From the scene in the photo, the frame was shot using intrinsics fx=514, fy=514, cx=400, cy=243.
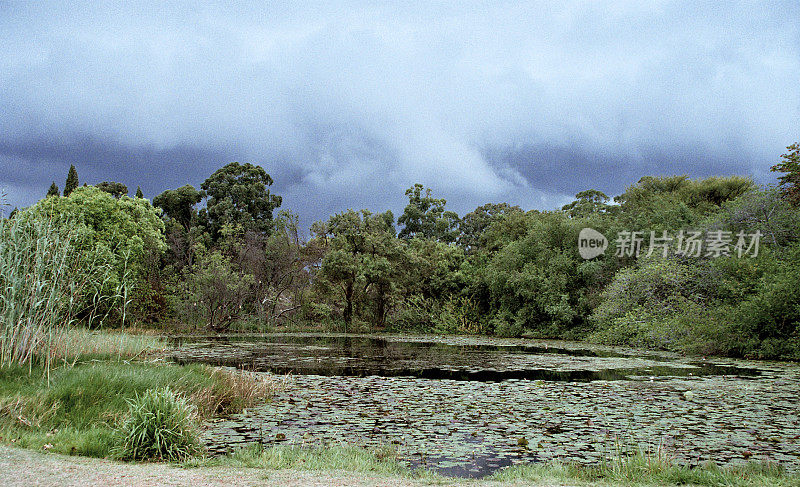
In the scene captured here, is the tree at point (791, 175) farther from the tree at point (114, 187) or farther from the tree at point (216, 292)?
the tree at point (114, 187)

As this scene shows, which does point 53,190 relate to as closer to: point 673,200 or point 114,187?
point 114,187

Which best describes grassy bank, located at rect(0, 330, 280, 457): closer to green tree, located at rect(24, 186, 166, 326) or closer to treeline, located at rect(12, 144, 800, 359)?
treeline, located at rect(12, 144, 800, 359)

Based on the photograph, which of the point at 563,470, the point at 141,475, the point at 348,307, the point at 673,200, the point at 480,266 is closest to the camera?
the point at 141,475

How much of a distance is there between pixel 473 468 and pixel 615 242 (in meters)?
25.2

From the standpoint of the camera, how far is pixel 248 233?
1512 inches

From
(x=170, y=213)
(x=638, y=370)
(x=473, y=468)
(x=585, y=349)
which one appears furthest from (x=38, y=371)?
(x=170, y=213)

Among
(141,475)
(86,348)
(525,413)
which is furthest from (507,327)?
(141,475)

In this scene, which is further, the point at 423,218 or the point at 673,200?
the point at 423,218

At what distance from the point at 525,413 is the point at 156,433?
17.3 ft

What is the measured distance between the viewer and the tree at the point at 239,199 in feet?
134

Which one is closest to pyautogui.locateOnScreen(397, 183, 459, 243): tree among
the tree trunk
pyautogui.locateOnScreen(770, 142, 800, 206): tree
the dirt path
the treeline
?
the treeline

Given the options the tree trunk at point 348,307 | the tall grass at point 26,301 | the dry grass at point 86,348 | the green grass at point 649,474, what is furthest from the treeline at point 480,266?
the green grass at point 649,474

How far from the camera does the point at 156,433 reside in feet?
17.3

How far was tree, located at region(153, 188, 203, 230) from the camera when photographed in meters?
43.2
